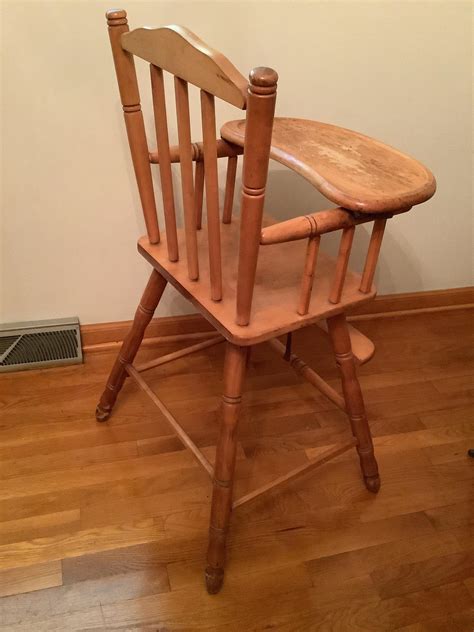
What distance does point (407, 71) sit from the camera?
1.45m

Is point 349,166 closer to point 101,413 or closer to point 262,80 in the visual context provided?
point 262,80

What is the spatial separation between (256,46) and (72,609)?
1245 mm

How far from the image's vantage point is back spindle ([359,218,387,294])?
93cm

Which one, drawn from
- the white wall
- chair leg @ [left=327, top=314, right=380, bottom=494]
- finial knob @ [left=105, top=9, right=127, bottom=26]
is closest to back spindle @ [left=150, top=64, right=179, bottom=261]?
finial knob @ [left=105, top=9, right=127, bottom=26]

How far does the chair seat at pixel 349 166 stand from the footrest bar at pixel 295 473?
543 mm

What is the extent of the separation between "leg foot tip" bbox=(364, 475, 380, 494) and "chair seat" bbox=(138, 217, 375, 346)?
0.47 meters

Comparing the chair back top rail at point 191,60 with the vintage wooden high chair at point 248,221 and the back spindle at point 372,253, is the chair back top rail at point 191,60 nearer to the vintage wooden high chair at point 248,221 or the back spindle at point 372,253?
the vintage wooden high chair at point 248,221

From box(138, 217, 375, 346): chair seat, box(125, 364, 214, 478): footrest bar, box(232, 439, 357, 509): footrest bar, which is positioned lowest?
box(232, 439, 357, 509): footrest bar

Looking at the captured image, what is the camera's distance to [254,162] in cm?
71

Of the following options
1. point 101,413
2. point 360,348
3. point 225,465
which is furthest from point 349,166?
point 101,413

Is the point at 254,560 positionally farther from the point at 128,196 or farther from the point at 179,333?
the point at 128,196

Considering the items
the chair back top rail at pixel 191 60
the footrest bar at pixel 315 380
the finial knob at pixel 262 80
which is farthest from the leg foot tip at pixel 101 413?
the finial knob at pixel 262 80

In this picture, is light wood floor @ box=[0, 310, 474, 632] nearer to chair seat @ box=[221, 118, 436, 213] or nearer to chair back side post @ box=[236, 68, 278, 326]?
chair back side post @ box=[236, 68, 278, 326]

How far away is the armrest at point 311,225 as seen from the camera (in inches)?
32.6
